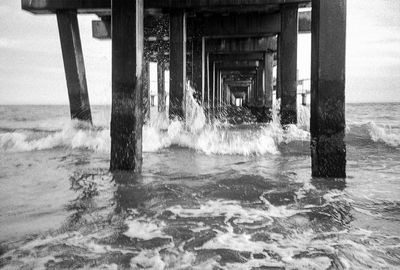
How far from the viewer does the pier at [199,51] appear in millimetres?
3908

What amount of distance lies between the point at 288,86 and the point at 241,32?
332 cm

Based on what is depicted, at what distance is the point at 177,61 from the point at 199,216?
8192 millimetres

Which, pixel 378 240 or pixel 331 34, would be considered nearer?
pixel 378 240

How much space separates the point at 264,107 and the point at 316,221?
1805 cm

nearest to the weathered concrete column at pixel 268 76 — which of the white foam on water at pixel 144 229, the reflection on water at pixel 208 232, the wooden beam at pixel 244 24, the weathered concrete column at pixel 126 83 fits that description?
the wooden beam at pixel 244 24

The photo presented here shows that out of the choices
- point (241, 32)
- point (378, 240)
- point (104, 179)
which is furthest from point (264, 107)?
point (378, 240)

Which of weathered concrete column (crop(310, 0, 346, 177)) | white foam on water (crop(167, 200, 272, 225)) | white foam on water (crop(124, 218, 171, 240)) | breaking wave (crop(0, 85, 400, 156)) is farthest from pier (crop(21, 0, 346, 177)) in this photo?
white foam on water (crop(124, 218, 171, 240))

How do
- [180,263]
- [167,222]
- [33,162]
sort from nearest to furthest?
[180,263], [167,222], [33,162]

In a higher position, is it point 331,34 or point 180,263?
point 331,34

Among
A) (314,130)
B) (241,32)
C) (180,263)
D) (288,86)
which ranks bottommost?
(180,263)

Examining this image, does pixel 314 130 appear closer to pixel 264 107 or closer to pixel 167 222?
pixel 167 222

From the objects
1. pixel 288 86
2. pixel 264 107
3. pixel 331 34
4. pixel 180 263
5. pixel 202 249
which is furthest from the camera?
pixel 264 107

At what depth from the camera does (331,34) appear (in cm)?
378

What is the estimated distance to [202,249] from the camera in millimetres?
2219
